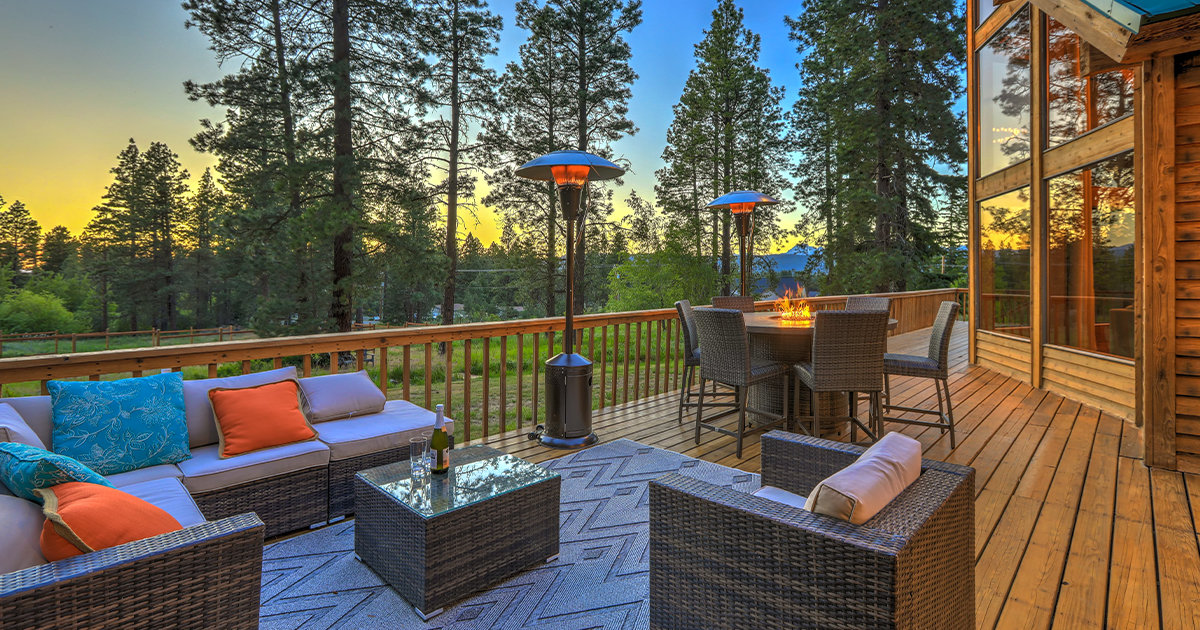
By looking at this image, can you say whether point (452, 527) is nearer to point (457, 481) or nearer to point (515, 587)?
point (457, 481)

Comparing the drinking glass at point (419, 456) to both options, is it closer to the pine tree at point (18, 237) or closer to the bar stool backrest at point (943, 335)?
the bar stool backrest at point (943, 335)

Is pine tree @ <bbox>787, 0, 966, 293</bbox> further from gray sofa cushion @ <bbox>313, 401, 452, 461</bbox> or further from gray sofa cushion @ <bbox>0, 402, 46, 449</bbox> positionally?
gray sofa cushion @ <bbox>0, 402, 46, 449</bbox>

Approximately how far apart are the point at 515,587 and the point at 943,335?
3.52 metres

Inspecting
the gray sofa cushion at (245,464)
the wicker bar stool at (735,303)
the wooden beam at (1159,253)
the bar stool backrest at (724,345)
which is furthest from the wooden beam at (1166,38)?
the gray sofa cushion at (245,464)

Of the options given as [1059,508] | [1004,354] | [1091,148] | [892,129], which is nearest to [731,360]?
[1059,508]

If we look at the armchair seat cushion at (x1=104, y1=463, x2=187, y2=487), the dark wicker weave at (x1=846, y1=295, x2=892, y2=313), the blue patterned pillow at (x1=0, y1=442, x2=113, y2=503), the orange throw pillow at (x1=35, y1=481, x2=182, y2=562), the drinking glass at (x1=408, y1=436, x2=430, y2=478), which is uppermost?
the dark wicker weave at (x1=846, y1=295, x2=892, y2=313)

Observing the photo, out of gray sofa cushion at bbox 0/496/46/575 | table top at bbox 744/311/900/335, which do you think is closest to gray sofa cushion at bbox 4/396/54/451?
gray sofa cushion at bbox 0/496/46/575

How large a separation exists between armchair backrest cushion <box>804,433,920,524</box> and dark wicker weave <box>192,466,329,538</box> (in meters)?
2.33

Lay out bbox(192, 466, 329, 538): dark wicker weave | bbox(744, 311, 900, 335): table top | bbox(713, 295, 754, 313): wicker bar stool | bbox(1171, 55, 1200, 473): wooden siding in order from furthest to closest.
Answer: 1. bbox(713, 295, 754, 313): wicker bar stool
2. bbox(744, 311, 900, 335): table top
3. bbox(1171, 55, 1200, 473): wooden siding
4. bbox(192, 466, 329, 538): dark wicker weave

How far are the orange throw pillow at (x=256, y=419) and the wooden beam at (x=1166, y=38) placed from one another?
4.97 meters

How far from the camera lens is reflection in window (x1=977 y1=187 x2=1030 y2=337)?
20.7ft

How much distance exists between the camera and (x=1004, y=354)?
22.0ft

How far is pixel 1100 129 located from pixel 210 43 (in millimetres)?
11794

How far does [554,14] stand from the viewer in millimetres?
12695
